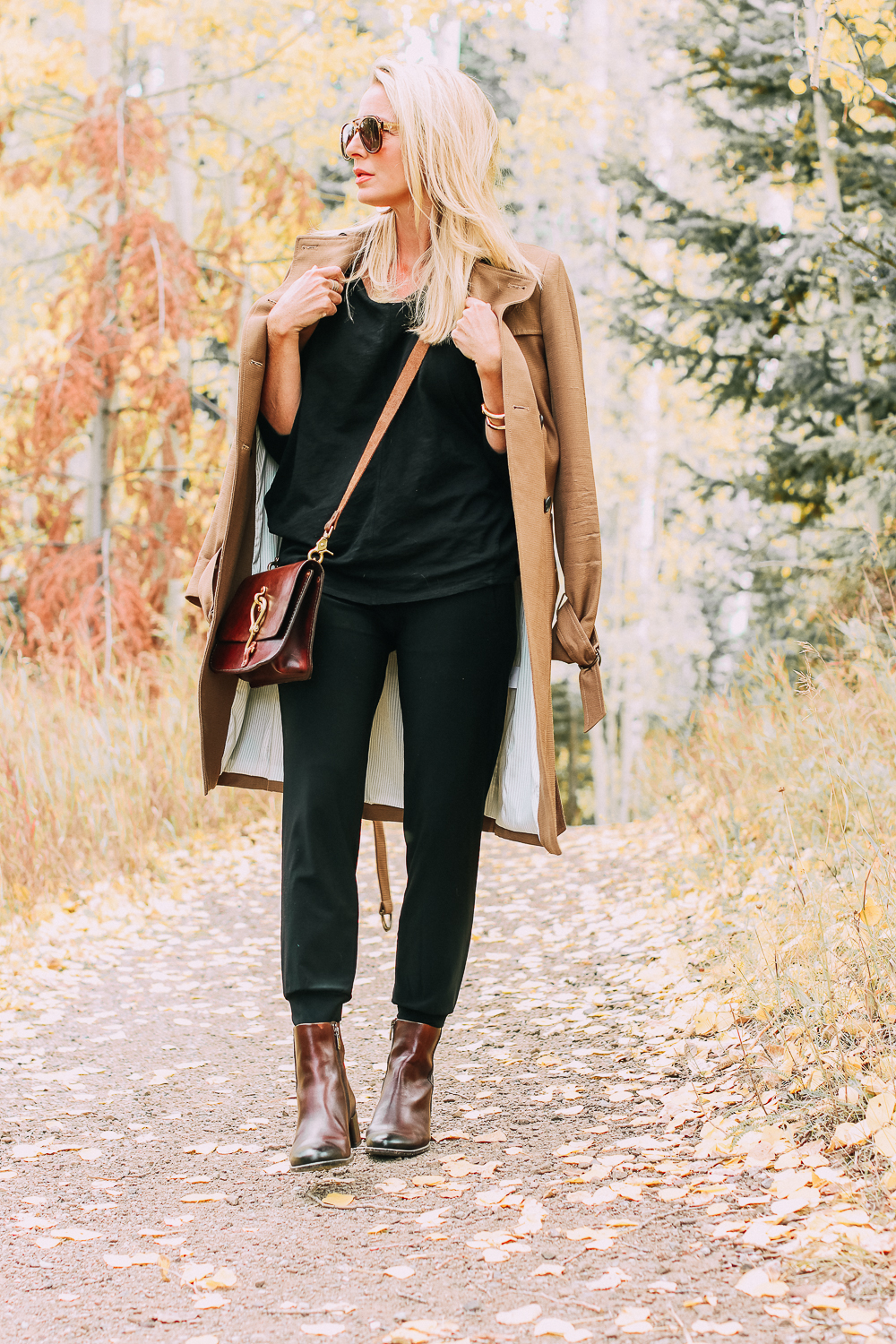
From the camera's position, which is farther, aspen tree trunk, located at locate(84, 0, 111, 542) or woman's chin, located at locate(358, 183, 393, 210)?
aspen tree trunk, located at locate(84, 0, 111, 542)

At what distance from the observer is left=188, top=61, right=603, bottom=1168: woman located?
2326 millimetres

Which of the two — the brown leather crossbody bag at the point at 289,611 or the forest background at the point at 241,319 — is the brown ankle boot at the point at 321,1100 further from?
the forest background at the point at 241,319

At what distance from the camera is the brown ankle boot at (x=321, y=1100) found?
86.0 inches

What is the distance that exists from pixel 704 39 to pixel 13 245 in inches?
385

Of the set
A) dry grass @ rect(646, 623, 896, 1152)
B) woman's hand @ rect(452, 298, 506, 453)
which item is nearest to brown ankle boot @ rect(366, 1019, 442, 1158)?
dry grass @ rect(646, 623, 896, 1152)

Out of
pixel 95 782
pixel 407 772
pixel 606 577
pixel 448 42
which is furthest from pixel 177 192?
pixel 606 577

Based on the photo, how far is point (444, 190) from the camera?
239 cm

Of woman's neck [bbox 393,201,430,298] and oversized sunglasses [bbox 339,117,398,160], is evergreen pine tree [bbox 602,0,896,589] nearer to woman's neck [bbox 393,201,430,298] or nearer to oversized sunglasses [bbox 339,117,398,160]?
woman's neck [bbox 393,201,430,298]

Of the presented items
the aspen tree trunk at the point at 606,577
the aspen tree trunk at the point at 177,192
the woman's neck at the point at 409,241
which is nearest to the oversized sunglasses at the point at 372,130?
the woman's neck at the point at 409,241

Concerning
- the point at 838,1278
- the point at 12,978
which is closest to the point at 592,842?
the point at 12,978

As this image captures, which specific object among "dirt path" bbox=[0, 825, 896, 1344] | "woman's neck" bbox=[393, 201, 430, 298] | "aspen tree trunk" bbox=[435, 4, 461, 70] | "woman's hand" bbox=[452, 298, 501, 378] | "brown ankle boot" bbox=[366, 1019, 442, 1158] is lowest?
"dirt path" bbox=[0, 825, 896, 1344]

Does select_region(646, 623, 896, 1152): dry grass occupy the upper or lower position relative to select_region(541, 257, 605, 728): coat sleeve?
lower

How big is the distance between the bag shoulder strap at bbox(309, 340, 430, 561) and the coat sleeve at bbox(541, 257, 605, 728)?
0.29 m

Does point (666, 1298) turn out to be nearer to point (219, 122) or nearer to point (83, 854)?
point (83, 854)
